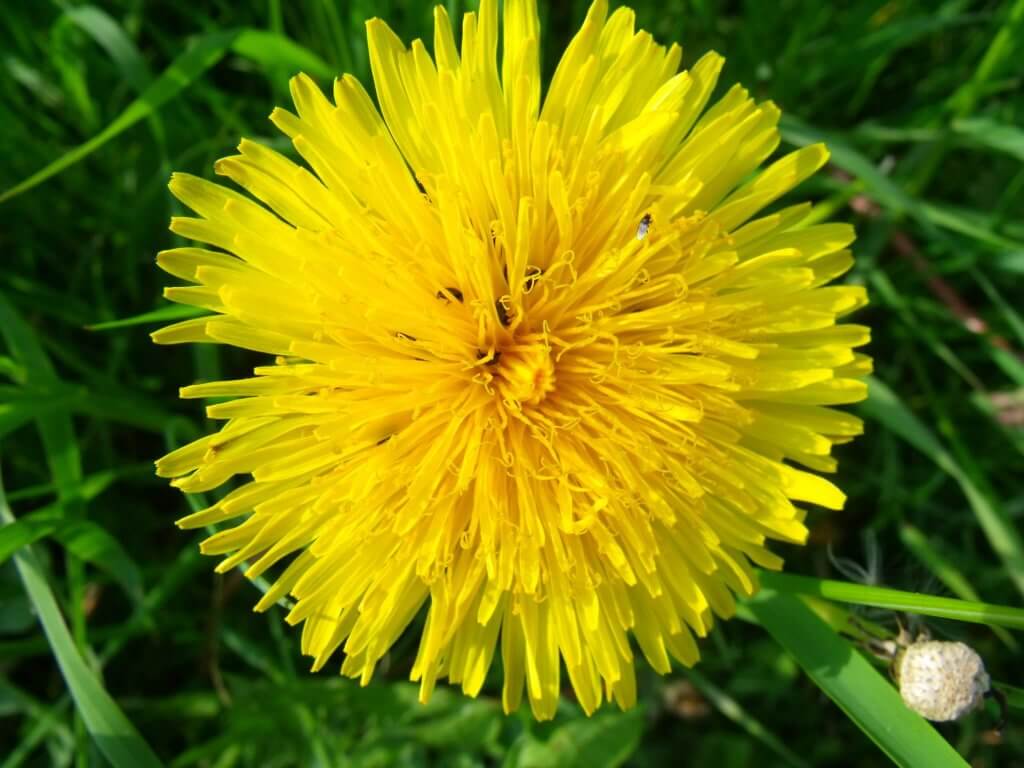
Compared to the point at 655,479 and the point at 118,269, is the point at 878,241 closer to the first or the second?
the point at 655,479

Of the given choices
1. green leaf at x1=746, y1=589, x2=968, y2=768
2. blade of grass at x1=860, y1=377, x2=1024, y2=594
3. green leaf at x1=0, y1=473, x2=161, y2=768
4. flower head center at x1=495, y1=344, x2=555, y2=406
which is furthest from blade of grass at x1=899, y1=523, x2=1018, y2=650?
green leaf at x1=0, y1=473, x2=161, y2=768

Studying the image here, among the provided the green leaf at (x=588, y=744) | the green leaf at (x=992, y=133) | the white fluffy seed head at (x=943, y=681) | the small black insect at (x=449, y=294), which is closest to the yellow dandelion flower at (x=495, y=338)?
the small black insect at (x=449, y=294)

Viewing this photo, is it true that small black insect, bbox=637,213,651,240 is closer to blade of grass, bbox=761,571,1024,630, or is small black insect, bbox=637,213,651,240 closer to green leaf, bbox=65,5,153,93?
blade of grass, bbox=761,571,1024,630

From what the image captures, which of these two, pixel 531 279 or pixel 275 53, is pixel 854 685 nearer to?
pixel 531 279

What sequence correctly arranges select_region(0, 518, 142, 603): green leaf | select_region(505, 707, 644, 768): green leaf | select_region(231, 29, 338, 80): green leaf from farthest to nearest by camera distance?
select_region(505, 707, 644, 768): green leaf, select_region(231, 29, 338, 80): green leaf, select_region(0, 518, 142, 603): green leaf

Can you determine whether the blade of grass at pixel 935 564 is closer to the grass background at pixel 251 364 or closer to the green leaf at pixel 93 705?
the grass background at pixel 251 364

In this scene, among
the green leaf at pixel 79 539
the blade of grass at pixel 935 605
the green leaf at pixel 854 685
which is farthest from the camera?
the green leaf at pixel 79 539
